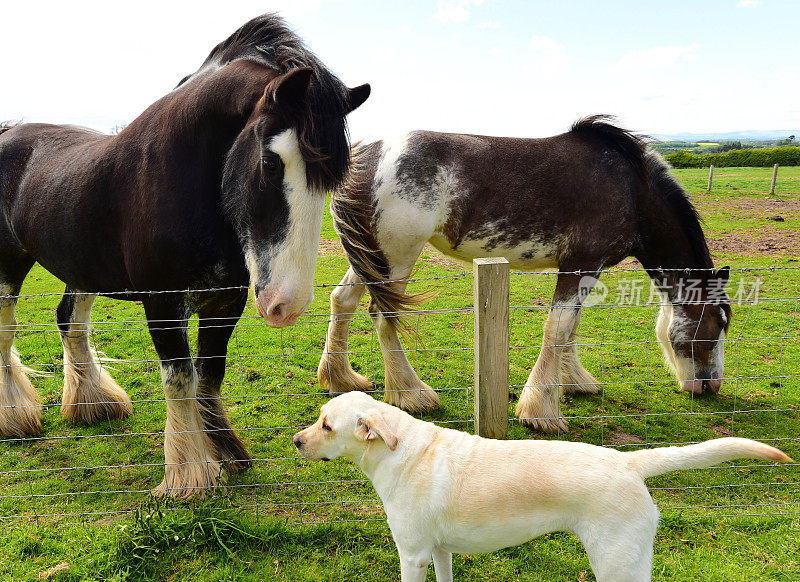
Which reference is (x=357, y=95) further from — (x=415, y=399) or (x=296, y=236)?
(x=415, y=399)

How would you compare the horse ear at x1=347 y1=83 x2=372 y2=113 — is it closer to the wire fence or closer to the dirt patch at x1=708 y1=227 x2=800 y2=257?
the wire fence

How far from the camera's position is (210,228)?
3.34 meters

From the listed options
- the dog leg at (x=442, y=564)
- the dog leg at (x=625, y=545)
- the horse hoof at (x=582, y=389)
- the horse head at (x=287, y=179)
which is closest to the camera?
the dog leg at (x=625, y=545)

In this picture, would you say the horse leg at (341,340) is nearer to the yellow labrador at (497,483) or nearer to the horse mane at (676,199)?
the yellow labrador at (497,483)

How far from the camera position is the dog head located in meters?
2.50

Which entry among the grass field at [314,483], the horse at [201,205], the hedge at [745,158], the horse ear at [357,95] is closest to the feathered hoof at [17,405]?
the grass field at [314,483]

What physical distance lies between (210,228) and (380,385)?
2.94m

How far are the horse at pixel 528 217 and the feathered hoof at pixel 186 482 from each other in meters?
1.60

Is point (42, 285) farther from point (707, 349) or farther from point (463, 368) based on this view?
point (707, 349)

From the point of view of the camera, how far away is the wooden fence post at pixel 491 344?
300cm

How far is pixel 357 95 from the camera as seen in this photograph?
11.0 ft

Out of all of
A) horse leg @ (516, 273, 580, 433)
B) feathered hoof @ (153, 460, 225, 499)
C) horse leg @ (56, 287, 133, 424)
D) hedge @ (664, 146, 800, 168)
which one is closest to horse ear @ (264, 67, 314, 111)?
feathered hoof @ (153, 460, 225, 499)

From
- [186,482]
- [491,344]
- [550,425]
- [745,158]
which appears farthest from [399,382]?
[745,158]

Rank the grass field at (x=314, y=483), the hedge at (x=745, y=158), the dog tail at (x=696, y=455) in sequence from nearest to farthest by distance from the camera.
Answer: the dog tail at (x=696, y=455) < the grass field at (x=314, y=483) < the hedge at (x=745, y=158)
